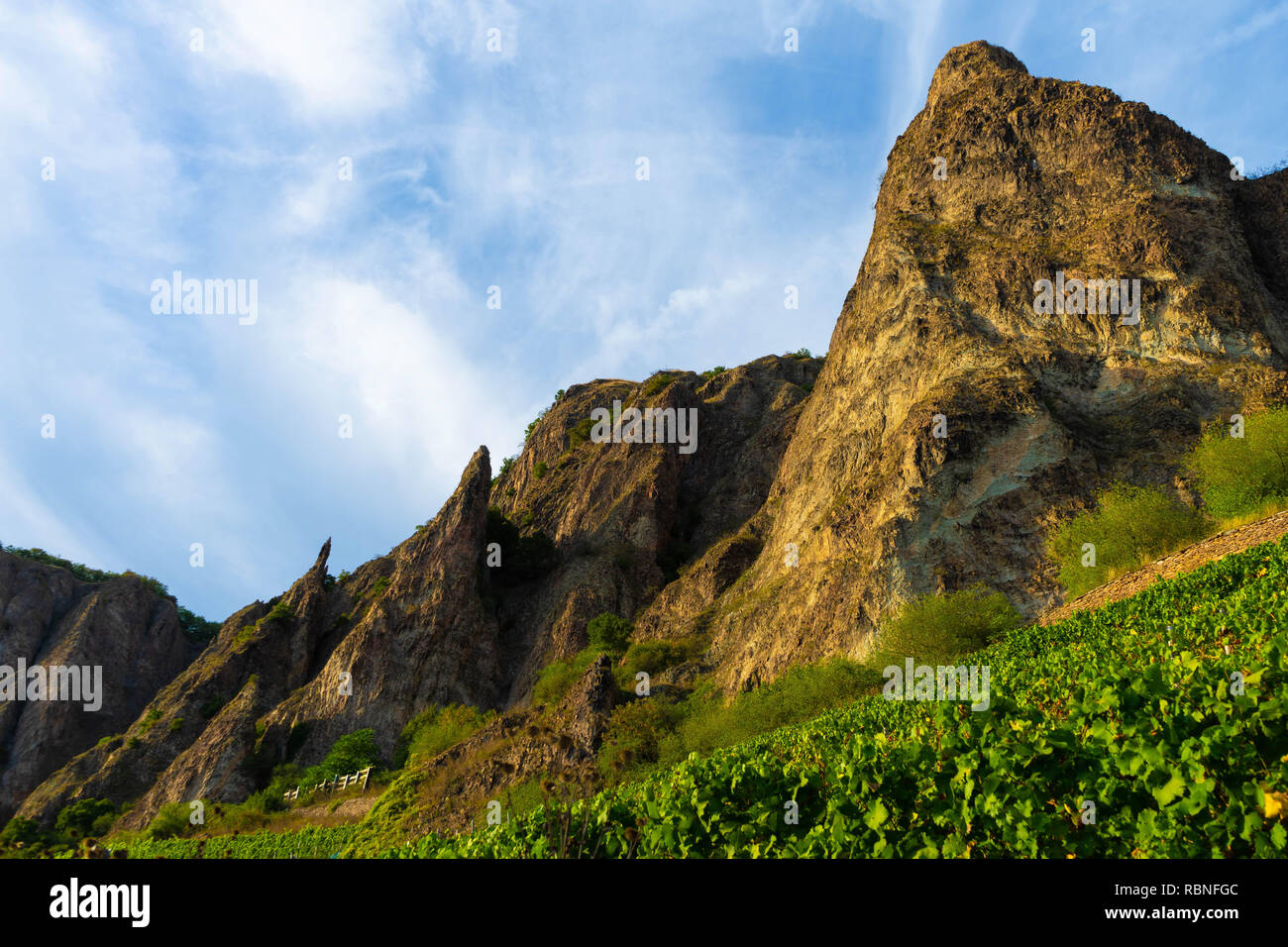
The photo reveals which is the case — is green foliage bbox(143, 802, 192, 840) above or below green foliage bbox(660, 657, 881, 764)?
below

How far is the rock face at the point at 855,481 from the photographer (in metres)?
38.8

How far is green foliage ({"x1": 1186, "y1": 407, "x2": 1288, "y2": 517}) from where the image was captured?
2958 cm

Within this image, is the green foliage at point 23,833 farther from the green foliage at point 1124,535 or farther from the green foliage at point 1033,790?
the green foliage at point 1124,535

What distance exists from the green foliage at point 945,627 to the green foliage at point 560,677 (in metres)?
26.0

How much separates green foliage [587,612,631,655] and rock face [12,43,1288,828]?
1.61 metres

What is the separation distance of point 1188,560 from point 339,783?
52.4 meters

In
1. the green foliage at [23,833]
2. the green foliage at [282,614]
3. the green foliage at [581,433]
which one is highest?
the green foliage at [581,433]

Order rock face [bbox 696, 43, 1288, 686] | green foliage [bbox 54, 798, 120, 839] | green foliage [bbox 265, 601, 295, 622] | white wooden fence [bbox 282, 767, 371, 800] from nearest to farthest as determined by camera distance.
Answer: rock face [bbox 696, 43, 1288, 686] → white wooden fence [bbox 282, 767, 371, 800] → green foliage [bbox 54, 798, 120, 839] → green foliage [bbox 265, 601, 295, 622]

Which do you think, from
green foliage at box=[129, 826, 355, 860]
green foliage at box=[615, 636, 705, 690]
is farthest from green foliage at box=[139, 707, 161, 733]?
green foliage at box=[615, 636, 705, 690]

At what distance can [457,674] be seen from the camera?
63.3 m

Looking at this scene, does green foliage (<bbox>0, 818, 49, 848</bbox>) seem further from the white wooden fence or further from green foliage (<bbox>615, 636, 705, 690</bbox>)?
green foliage (<bbox>615, 636, 705, 690</bbox>)

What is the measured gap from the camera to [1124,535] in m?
31.7

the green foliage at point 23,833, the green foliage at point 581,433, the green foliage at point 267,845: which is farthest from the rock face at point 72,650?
the green foliage at point 581,433
